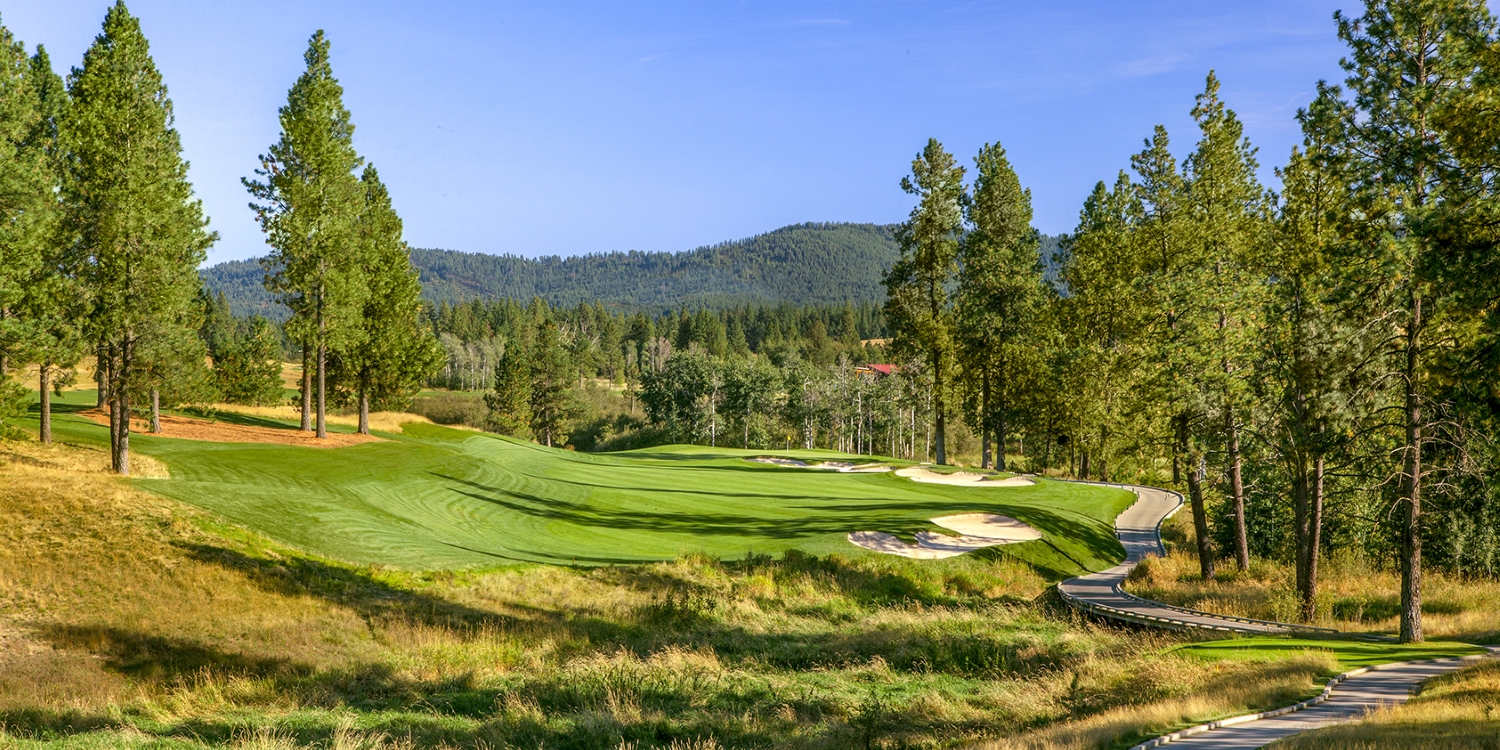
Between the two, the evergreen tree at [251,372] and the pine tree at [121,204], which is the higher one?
the pine tree at [121,204]

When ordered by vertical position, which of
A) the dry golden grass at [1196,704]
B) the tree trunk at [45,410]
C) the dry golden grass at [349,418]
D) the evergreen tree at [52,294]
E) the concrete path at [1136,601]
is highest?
the evergreen tree at [52,294]

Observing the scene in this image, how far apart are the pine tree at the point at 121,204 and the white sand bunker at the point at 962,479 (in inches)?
1321

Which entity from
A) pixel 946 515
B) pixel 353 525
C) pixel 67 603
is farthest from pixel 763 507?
pixel 67 603

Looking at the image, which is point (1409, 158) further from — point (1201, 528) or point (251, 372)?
point (251, 372)

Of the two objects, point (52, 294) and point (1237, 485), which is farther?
point (52, 294)

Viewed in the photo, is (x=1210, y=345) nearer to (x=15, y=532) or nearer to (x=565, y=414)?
(x=15, y=532)

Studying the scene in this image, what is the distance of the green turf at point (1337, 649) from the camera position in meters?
15.8

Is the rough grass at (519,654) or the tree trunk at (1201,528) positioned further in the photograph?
the tree trunk at (1201,528)

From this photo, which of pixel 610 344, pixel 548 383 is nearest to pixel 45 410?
pixel 548 383

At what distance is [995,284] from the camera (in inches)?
2094

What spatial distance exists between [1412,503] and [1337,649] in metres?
3.48

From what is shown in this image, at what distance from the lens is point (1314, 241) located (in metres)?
21.6

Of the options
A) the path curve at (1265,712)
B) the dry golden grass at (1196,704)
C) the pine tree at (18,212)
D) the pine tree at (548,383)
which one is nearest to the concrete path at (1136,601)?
the path curve at (1265,712)

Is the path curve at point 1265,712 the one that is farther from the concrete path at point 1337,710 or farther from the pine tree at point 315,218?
the pine tree at point 315,218
